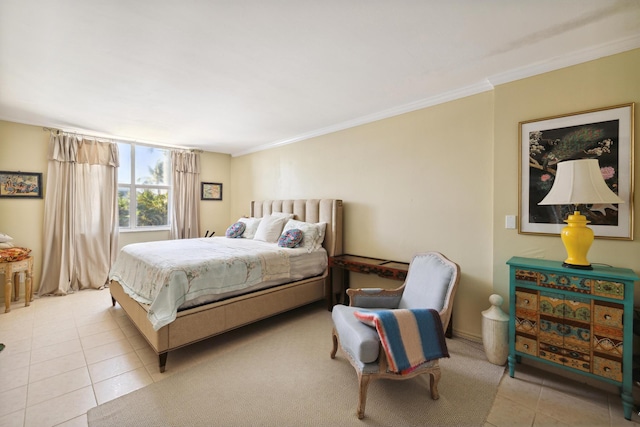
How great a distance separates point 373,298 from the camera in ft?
7.70

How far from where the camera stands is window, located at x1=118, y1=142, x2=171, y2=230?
4641 mm

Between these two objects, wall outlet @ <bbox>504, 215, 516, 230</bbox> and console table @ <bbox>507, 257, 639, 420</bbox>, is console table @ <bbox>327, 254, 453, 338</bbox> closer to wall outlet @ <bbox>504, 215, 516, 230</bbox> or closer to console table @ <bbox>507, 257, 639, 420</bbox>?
console table @ <bbox>507, 257, 639, 420</bbox>

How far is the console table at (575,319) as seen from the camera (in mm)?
1688

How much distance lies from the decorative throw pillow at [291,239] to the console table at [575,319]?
2274mm

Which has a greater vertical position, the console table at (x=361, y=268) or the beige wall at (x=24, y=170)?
the beige wall at (x=24, y=170)

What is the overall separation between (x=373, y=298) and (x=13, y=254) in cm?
439

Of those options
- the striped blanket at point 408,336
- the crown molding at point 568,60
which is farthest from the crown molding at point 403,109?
the striped blanket at point 408,336

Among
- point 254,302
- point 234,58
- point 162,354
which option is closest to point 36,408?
point 162,354

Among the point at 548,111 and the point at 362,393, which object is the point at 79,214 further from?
the point at 548,111

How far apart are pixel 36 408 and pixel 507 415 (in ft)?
9.98

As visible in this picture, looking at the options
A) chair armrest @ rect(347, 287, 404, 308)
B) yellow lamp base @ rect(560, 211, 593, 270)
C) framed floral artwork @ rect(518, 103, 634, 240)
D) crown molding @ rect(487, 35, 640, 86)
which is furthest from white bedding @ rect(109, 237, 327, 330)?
crown molding @ rect(487, 35, 640, 86)

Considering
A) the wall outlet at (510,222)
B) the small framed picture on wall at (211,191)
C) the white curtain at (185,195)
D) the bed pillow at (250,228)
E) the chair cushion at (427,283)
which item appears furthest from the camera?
the small framed picture on wall at (211,191)

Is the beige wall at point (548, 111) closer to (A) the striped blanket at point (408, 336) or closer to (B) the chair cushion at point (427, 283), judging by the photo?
(B) the chair cushion at point (427, 283)

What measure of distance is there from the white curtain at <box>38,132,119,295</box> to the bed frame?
1.15m
